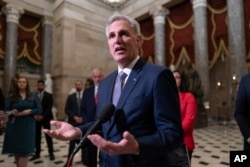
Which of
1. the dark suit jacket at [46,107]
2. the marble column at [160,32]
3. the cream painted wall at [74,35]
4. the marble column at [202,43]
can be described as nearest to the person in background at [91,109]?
the dark suit jacket at [46,107]

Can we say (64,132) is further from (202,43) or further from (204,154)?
(202,43)

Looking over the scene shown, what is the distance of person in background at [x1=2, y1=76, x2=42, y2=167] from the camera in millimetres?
3409

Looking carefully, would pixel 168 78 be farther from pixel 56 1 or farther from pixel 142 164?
pixel 56 1

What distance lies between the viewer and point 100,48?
15.2 meters

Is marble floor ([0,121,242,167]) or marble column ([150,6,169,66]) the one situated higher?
marble column ([150,6,169,66])

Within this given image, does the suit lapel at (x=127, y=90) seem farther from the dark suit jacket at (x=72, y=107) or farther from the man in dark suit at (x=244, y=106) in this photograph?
the dark suit jacket at (x=72, y=107)

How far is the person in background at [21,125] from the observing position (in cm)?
341

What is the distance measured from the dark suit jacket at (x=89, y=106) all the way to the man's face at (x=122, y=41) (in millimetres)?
2450

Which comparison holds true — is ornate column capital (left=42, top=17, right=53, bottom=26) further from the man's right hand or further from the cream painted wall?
the man's right hand

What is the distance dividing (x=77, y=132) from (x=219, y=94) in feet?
47.1

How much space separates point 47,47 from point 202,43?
960 cm

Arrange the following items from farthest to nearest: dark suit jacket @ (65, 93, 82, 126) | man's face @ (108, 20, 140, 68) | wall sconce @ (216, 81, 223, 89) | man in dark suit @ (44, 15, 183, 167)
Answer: wall sconce @ (216, 81, 223, 89) → dark suit jacket @ (65, 93, 82, 126) → man's face @ (108, 20, 140, 68) → man in dark suit @ (44, 15, 183, 167)

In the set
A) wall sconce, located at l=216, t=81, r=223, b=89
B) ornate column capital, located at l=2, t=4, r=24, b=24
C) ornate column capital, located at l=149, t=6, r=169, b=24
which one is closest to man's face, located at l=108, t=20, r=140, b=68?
ornate column capital, located at l=149, t=6, r=169, b=24

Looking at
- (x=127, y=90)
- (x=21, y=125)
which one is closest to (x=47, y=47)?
(x=21, y=125)
